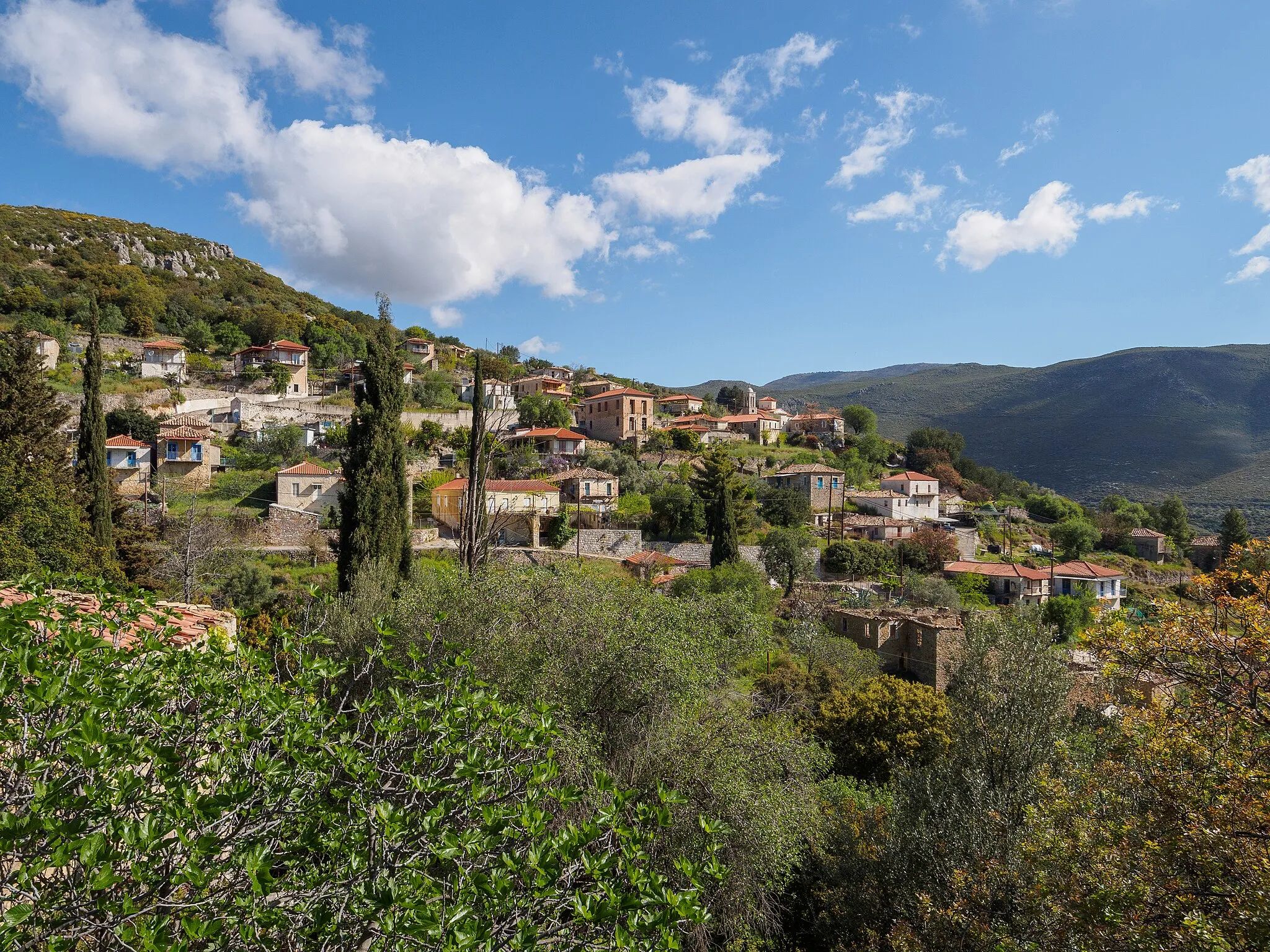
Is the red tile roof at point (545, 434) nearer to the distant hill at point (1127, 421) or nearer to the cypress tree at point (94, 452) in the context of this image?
the cypress tree at point (94, 452)

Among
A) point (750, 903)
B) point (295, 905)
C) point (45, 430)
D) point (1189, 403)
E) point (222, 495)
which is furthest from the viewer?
point (1189, 403)

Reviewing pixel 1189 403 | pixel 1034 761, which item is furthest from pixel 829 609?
pixel 1189 403

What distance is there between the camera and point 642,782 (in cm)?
844

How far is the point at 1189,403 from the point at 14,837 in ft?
403

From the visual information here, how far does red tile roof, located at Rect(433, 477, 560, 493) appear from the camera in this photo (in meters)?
33.8

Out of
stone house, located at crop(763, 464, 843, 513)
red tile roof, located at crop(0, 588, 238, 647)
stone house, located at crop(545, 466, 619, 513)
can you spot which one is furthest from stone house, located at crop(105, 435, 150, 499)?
stone house, located at crop(763, 464, 843, 513)

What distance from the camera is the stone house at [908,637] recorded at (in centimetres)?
1933

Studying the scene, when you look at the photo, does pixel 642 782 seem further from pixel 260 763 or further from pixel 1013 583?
pixel 1013 583

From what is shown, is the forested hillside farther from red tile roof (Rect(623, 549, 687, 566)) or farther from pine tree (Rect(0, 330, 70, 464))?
pine tree (Rect(0, 330, 70, 464))

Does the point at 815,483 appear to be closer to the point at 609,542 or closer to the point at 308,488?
the point at 609,542

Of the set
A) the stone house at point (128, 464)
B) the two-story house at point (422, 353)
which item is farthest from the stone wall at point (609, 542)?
the two-story house at point (422, 353)

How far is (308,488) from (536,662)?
2847 centimetres

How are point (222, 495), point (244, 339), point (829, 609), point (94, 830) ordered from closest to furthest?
point (94, 830) < point (829, 609) < point (222, 495) < point (244, 339)

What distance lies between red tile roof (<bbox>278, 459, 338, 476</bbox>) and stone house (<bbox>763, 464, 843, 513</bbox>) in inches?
1152
